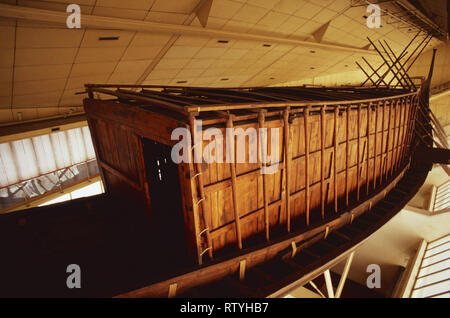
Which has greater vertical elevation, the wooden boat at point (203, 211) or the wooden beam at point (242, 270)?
the wooden boat at point (203, 211)

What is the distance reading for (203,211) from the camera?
3.17 metres

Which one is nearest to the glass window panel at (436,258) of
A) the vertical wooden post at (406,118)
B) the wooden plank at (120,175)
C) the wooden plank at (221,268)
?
the vertical wooden post at (406,118)

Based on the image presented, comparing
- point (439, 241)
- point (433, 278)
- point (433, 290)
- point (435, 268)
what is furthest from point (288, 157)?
→ point (439, 241)

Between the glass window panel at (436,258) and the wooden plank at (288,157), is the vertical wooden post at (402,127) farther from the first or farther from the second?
the glass window panel at (436,258)

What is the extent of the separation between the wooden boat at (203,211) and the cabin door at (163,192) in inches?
0.7

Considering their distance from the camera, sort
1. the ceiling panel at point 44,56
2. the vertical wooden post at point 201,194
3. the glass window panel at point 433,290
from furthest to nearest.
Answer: the glass window panel at point 433,290
the ceiling panel at point 44,56
the vertical wooden post at point 201,194

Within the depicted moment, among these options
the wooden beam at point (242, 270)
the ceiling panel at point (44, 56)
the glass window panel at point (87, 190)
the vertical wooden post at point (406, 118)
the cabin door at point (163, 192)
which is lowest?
the wooden beam at point (242, 270)

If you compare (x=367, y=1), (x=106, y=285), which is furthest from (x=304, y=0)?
(x=106, y=285)

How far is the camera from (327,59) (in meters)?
16.5

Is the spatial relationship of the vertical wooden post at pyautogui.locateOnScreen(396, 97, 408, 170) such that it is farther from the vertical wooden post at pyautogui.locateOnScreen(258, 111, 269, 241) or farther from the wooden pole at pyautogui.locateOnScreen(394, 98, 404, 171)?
the vertical wooden post at pyautogui.locateOnScreen(258, 111, 269, 241)

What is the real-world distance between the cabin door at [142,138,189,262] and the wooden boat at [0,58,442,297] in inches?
0.7

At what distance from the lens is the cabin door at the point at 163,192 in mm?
4070
